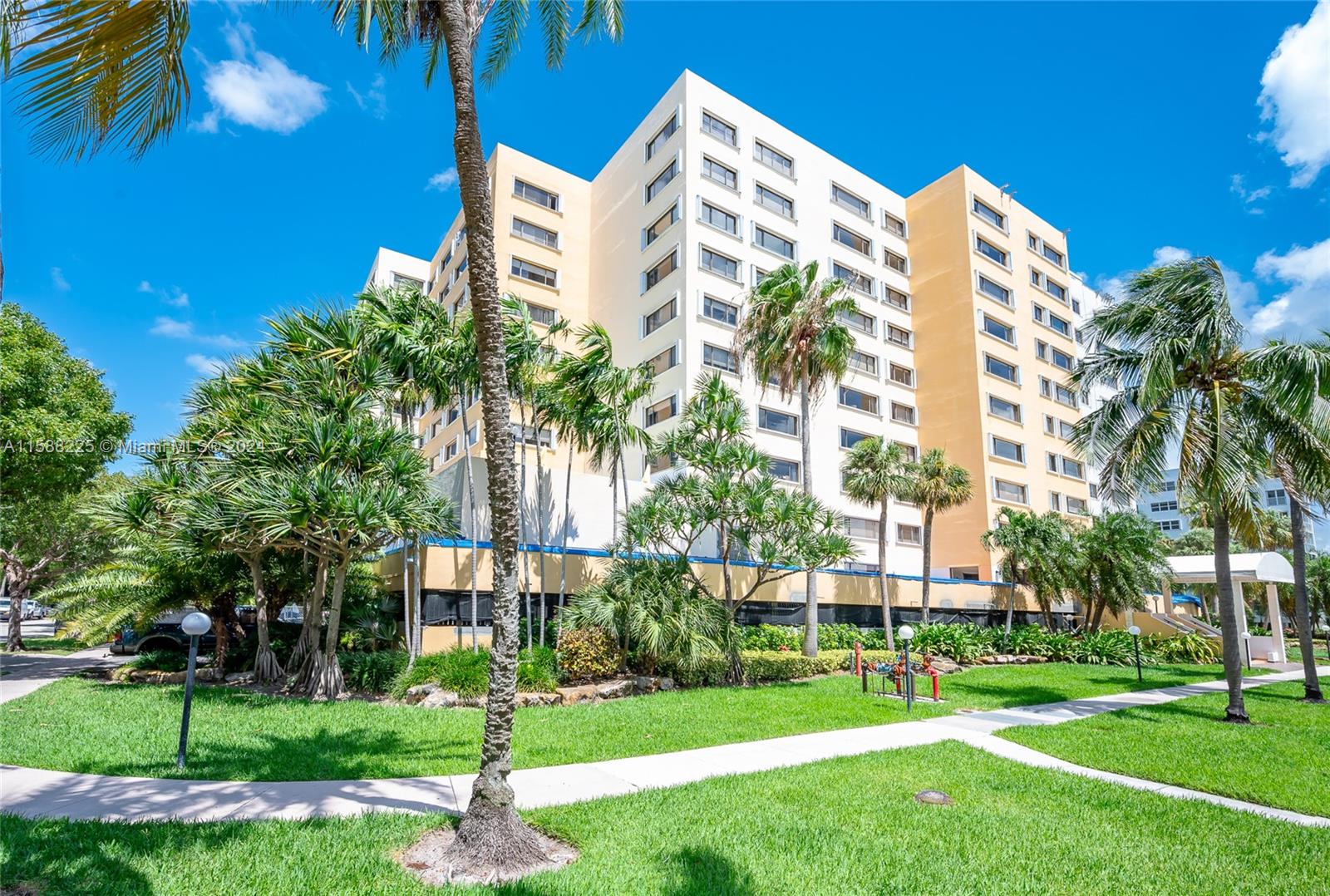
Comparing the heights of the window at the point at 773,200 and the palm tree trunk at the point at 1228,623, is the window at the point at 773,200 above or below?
above

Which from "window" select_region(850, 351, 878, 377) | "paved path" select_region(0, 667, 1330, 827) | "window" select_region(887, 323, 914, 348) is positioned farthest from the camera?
"window" select_region(887, 323, 914, 348)

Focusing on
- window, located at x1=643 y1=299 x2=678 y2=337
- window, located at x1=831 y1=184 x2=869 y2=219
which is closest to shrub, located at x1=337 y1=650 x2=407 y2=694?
window, located at x1=643 y1=299 x2=678 y2=337

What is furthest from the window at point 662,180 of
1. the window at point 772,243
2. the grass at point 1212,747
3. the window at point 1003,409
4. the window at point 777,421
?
the grass at point 1212,747

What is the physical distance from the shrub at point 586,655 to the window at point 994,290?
3308cm

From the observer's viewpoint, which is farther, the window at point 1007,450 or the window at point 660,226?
the window at point 1007,450

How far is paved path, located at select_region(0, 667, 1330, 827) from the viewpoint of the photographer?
281 inches

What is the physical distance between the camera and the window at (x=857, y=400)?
36656 mm

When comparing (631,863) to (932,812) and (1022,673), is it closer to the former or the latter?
(932,812)

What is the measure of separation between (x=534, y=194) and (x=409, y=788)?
3488 cm

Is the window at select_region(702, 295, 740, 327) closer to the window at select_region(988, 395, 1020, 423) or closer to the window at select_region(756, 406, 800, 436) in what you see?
the window at select_region(756, 406, 800, 436)

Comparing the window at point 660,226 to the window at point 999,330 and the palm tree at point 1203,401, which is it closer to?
the window at point 999,330

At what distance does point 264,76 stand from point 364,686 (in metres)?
13.5

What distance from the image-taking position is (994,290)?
42.3 metres

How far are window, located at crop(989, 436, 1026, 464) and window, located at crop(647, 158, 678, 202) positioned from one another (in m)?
21.8
